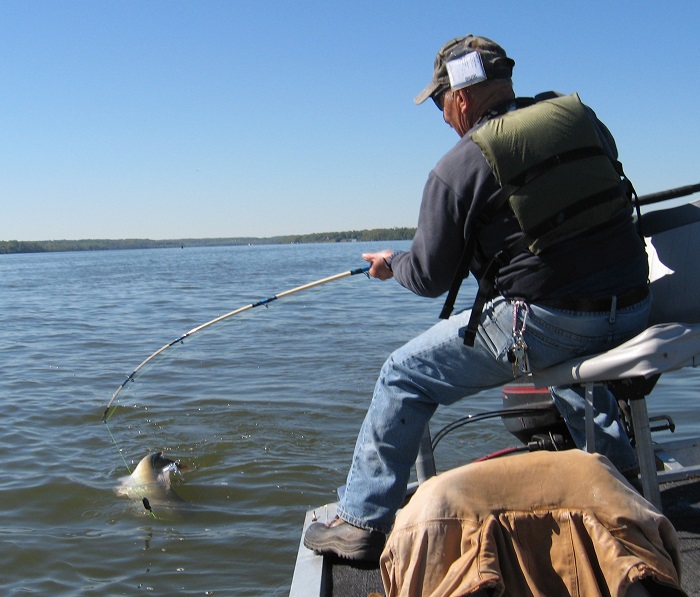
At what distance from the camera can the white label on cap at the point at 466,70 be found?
112 inches

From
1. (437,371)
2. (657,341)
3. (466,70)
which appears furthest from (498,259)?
(466,70)

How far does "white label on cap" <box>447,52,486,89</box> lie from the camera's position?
284cm

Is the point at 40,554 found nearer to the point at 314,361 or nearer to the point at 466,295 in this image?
the point at 314,361

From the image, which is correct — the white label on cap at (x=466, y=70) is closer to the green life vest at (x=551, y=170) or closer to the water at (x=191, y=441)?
the green life vest at (x=551, y=170)

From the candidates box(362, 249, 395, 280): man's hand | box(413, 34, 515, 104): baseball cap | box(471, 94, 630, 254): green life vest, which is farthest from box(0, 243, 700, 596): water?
box(413, 34, 515, 104): baseball cap

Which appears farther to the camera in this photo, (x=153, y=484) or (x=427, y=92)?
(x=153, y=484)

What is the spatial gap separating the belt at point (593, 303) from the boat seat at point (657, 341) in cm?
13

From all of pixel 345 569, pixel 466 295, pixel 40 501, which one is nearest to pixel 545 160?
pixel 345 569

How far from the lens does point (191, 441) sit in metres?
7.65

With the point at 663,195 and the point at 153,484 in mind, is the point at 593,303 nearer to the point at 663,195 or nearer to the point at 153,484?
the point at 663,195

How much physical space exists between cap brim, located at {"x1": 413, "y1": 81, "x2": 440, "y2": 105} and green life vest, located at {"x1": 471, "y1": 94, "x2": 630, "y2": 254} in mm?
433

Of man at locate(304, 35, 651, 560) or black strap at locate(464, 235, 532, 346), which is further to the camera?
black strap at locate(464, 235, 532, 346)

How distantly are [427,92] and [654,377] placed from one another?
1.34 m

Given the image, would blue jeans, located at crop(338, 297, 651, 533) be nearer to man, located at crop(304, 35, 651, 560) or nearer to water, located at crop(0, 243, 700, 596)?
man, located at crop(304, 35, 651, 560)
